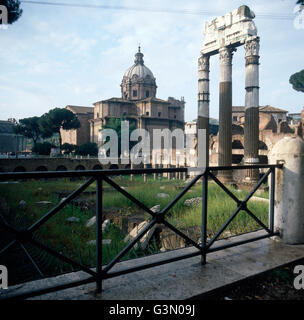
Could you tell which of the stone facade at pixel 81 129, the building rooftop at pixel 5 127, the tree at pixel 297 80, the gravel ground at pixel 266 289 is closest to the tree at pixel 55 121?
the stone facade at pixel 81 129

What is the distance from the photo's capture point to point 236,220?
5.19 metres

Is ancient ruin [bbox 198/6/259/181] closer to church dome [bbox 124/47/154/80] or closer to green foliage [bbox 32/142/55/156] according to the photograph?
green foliage [bbox 32/142/55/156]

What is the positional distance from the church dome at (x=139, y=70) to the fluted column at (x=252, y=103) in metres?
39.0

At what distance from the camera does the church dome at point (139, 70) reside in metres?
50.9

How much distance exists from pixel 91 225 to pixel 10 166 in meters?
27.4

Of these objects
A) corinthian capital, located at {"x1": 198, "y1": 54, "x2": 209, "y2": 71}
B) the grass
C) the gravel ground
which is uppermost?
corinthian capital, located at {"x1": 198, "y1": 54, "x2": 209, "y2": 71}

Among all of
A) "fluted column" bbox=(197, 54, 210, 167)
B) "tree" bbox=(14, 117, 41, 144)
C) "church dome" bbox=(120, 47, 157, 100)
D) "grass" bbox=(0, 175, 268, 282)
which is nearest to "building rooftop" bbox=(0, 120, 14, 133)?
"tree" bbox=(14, 117, 41, 144)

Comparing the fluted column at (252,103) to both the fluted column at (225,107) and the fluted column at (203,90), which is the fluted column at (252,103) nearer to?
the fluted column at (225,107)

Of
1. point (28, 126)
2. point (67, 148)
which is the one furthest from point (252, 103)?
point (28, 126)

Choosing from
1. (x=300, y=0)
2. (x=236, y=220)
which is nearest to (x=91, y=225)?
(x=236, y=220)

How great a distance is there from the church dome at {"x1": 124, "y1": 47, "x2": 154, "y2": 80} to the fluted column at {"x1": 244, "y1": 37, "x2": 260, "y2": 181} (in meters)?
39.0

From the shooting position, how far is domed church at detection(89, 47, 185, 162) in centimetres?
A: 4512
